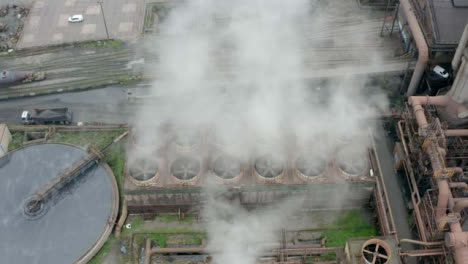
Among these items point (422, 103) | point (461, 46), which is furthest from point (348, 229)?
point (461, 46)

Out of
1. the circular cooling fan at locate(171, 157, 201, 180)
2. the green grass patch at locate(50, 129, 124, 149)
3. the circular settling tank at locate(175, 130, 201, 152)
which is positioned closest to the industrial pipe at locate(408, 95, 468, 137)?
the circular settling tank at locate(175, 130, 201, 152)

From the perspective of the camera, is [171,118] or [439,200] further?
[171,118]

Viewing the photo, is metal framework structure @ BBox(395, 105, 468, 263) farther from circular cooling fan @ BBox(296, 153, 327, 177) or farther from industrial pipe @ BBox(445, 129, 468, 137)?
circular cooling fan @ BBox(296, 153, 327, 177)

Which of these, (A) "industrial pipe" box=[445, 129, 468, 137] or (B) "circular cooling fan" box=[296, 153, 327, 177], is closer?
(A) "industrial pipe" box=[445, 129, 468, 137]

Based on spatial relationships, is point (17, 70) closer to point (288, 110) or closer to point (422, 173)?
point (288, 110)

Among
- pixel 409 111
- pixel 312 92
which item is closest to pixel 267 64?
pixel 312 92

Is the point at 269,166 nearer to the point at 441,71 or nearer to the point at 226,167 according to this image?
the point at 226,167
